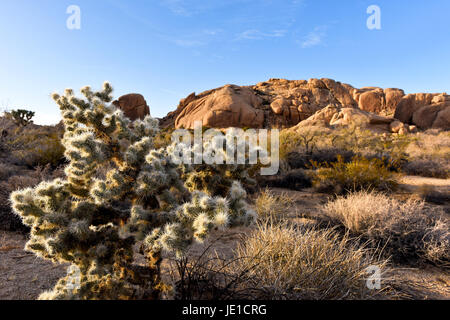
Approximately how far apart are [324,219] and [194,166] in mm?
3460

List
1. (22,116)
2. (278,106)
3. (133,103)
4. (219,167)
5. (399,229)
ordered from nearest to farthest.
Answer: (219,167), (399,229), (22,116), (278,106), (133,103)

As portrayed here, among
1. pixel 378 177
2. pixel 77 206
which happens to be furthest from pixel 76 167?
pixel 378 177

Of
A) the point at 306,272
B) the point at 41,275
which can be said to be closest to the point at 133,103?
the point at 41,275

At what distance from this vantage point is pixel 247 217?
1984mm

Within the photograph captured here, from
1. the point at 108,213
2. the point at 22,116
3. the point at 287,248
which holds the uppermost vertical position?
the point at 22,116

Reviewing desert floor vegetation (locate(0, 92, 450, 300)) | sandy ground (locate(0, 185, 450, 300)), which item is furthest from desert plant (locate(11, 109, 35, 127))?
sandy ground (locate(0, 185, 450, 300))

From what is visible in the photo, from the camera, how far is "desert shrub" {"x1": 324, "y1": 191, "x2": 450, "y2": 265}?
11.7 ft

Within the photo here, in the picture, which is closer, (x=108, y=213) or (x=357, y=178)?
(x=108, y=213)

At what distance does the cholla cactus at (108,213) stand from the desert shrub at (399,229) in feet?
10.0

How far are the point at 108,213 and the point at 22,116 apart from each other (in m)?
24.3

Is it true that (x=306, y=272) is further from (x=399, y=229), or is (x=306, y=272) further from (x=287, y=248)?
(x=399, y=229)

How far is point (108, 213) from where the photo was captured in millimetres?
2061

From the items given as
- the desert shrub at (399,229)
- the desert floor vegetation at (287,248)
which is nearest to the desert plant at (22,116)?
the desert floor vegetation at (287,248)
